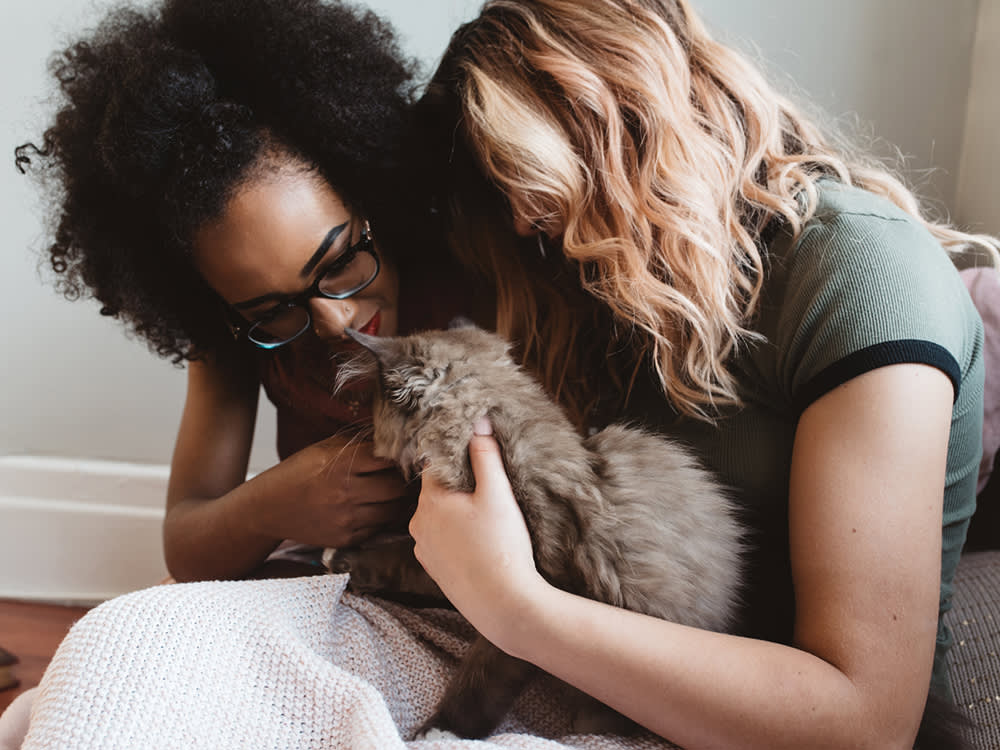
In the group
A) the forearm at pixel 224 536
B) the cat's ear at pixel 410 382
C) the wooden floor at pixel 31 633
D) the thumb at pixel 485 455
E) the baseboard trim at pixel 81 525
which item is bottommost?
the wooden floor at pixel 31 633

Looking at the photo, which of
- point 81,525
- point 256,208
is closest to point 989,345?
point 256,208

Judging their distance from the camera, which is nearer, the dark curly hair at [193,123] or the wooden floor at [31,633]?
the dark curly hair at [193,123]

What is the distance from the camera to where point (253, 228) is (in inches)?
44.4

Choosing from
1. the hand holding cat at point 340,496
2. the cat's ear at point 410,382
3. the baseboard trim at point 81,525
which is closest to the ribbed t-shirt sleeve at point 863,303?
the cat's ear at point 410,382

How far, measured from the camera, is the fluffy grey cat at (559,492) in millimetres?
945

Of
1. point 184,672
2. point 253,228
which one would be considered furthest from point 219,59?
point 184,672

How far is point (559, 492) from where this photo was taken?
99cm

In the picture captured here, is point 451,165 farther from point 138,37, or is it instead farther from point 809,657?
point 809,657

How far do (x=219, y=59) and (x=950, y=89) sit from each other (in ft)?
4.86

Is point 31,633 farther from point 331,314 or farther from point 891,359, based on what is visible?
point 891,359

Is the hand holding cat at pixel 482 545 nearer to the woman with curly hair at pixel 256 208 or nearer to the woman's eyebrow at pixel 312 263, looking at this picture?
the woman with curly hair at pixel 256 208

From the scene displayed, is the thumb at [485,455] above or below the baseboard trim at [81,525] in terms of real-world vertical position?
above

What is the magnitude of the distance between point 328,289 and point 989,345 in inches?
43.1

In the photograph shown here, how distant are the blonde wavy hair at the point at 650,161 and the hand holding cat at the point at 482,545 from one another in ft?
0.98
